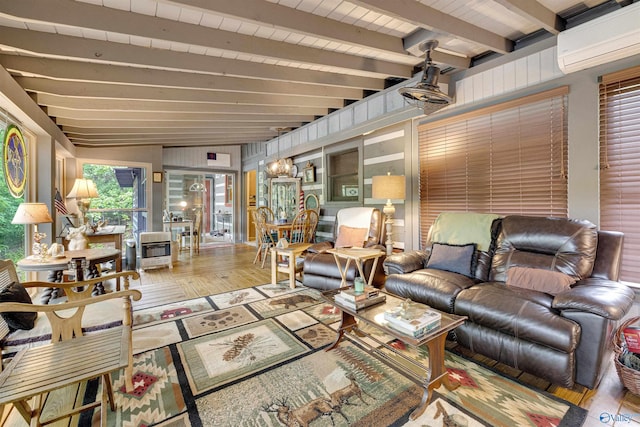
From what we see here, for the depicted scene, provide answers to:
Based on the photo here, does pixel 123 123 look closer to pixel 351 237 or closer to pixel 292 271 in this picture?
pixel 292 271

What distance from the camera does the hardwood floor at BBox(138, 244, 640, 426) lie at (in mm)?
1650

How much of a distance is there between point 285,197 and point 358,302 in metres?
4.51

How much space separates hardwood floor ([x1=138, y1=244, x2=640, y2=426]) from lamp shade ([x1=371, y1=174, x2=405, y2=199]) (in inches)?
69.3

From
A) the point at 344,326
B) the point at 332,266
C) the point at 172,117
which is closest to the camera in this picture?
the point at 344,326

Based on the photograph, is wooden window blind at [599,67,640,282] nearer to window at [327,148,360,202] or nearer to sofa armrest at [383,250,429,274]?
sofa armrest at [383,250,429,274]

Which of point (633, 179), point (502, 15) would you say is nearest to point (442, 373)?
point (633, 179)

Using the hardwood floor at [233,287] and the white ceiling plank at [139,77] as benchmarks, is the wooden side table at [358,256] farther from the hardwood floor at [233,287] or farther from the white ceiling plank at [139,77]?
the white ceiling plank at [139,77]

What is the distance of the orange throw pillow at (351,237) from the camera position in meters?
3.86

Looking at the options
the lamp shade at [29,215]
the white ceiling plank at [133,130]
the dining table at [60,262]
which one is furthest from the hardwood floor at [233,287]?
the white ceiling plank at [133,130]

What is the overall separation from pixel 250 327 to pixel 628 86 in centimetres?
369

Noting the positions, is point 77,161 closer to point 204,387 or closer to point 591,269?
point 204,387

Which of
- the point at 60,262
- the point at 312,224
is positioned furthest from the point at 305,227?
the point at 60,262

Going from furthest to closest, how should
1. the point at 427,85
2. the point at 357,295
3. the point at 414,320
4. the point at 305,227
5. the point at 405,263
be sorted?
the point at 305,227 < the point at 405,263 < the point at 427,85 < the point at 357,295 < the point at 414,320

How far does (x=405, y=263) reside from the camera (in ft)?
9.41
